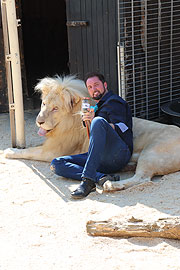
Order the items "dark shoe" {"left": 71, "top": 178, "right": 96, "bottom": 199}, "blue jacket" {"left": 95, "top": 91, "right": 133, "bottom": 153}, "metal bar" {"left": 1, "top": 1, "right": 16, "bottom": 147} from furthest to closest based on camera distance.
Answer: "metal bar" {"left": 1, "top": 1, "right": 16, "bottom": 147}, "blue jacket" {"left": 95, "top": 91, "right": 133, "bottom": 153}, "dark shoe" {"left": 71, "top": 178, "right": 96, "bottom": 199}

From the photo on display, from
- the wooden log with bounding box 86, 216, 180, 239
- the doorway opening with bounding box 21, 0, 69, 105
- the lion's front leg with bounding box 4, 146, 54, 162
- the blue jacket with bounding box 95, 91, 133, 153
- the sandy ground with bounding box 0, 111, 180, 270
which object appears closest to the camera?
the sandy ground with bounding box 0, 111, 180, 270

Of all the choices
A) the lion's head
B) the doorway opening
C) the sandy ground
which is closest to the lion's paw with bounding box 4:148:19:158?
the sandy ground

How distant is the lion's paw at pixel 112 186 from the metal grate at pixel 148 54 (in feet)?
6.17

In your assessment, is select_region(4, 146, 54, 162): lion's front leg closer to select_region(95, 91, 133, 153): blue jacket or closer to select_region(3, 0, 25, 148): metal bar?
select_region(3, 0, 25, 148): metal bar

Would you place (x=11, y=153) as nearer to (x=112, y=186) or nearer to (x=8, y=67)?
(x=8, y=67)

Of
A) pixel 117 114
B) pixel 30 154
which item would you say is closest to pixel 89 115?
pixel 117 114

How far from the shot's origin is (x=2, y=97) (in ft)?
25.4

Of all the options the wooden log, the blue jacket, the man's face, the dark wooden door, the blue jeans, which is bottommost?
the wooden log

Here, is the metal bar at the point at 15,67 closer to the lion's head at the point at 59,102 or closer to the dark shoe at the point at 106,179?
the lion's head at the point at 59,102

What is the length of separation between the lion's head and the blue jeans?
554 millimetres

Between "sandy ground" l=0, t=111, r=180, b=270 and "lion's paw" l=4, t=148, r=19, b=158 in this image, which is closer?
"sandy ground" l=0, t=111, r=180, b=270

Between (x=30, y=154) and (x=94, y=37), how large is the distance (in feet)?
6.24

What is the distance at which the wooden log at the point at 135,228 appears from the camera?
3.31 m

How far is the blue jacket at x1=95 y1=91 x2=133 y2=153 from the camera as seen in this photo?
457 cm
